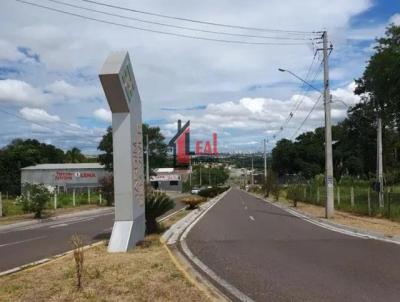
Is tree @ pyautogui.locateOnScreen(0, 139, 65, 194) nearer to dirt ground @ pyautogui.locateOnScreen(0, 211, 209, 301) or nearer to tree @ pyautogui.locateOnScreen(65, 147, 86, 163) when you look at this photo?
tree @ pyautogui.locateOnScreen(65, 147, 86, 163)

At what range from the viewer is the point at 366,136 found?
8944cm

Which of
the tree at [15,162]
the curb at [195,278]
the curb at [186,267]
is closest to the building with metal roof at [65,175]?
the tree at [15,162]

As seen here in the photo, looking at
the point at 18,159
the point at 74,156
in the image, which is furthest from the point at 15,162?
the point at 74,156

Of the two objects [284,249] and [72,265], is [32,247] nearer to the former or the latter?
[72,265]

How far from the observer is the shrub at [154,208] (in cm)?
1814

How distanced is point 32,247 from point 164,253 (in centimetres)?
578

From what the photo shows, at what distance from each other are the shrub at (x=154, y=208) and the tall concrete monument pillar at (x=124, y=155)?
295cm

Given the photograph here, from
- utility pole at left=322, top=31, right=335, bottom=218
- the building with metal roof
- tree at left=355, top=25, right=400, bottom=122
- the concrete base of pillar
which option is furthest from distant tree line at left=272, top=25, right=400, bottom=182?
the building with metal roof

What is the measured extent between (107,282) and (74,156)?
444 ft

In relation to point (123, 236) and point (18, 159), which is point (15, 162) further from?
point (123, 236)

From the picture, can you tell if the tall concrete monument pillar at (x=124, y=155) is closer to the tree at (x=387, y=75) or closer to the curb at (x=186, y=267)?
the curb at (x=186, y=267)

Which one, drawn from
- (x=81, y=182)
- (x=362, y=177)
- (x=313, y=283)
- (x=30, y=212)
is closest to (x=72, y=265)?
(x=313, y=283)

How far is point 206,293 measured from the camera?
8805 mm

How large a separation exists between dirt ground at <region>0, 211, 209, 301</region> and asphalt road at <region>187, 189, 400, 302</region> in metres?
1.07
